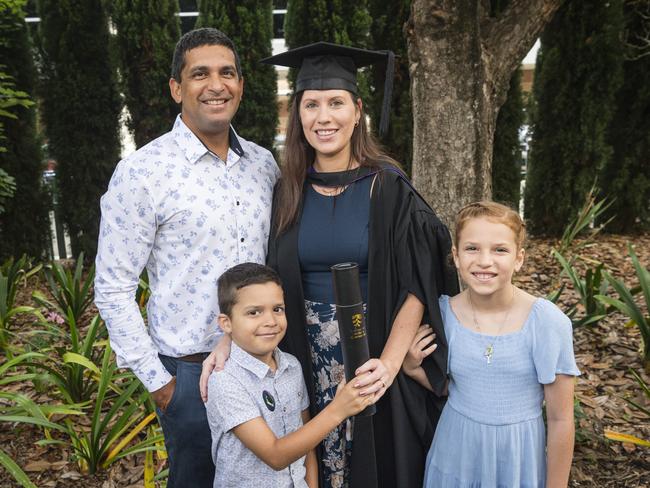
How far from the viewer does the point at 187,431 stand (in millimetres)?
1984

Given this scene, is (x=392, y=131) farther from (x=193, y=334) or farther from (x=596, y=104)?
(x=193, y=334)

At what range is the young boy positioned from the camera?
168 cm

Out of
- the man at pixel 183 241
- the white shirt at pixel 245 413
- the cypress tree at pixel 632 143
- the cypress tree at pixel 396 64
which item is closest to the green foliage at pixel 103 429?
the man at pixel 183 241

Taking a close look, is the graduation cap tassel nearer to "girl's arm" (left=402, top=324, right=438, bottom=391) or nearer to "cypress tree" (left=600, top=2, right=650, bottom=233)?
"girl's arm" (left=402, top=324, right=438, bottom=391)

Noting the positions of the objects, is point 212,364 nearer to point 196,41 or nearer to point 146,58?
point 196,41

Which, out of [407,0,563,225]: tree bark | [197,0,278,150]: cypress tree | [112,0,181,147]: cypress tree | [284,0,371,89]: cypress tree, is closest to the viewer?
[407,0,563,225]: tree bark

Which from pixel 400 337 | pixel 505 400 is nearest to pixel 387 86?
pixel 400 337

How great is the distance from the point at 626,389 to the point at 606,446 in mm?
589

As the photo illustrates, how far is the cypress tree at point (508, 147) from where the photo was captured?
614 centimetres

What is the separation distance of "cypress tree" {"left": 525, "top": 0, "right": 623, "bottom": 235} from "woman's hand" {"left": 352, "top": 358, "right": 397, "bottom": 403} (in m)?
5.08

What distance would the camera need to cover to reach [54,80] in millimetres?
6000

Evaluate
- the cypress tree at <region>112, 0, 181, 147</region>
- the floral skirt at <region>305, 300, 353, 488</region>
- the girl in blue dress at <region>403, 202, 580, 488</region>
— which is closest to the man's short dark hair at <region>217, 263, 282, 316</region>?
the floral skirt at <region>305, 300, 353, 488</region>

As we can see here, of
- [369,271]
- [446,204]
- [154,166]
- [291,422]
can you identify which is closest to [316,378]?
[291,422]

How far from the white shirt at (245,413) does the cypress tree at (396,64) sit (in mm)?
4208
